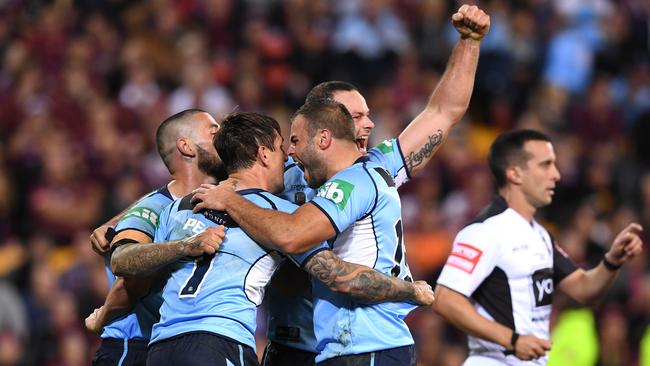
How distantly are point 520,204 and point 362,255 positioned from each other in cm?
224

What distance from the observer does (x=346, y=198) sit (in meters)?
5.49

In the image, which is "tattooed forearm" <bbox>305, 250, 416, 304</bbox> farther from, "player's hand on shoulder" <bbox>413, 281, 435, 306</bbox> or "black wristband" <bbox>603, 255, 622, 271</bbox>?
"black wristband" <bbox>603, 255, 622, 271</bbox>

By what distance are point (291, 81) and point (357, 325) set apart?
9.84 m

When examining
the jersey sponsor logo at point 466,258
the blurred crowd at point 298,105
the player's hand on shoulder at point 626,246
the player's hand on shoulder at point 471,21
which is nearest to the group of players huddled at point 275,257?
the player's hand on shoulder at point 471,21

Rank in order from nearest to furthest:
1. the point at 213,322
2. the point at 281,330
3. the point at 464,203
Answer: the point at 213,322 < the point at 281,330 < the point at 464,203

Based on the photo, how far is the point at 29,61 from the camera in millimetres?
15211

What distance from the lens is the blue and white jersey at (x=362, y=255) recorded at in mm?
5543

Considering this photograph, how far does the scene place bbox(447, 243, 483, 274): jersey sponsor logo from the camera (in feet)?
23.7

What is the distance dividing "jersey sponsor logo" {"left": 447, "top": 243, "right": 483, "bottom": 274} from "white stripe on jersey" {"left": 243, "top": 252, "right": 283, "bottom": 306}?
1961 millimetres

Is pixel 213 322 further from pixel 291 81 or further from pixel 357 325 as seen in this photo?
pixel 291 81

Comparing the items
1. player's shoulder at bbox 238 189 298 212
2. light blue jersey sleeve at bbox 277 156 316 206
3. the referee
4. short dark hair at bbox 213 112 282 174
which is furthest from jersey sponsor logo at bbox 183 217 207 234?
the referee

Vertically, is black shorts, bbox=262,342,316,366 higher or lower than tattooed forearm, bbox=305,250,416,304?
lower

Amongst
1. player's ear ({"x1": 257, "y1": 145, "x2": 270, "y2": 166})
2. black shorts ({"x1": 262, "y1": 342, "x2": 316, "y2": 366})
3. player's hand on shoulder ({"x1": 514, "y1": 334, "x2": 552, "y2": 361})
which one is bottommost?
player's hand on shoulder ({"x1": 514, "y1": 334, "x2": 552, "y2": 361})

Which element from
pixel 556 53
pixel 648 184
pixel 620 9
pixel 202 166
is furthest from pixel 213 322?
pixel 620 9
